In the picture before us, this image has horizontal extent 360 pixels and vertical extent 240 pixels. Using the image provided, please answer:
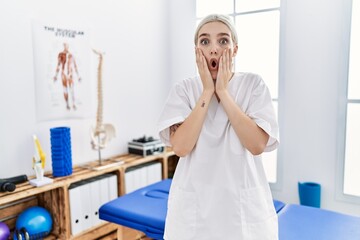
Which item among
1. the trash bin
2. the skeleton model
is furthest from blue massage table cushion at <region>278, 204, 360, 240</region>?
the skeleton model

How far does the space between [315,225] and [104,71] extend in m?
2.07

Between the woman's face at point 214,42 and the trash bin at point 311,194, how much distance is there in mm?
1971

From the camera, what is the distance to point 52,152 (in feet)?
7.63

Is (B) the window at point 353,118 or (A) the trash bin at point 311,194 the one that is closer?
(B) the window at point 353,118

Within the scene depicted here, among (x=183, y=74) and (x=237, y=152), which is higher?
(x=183, y=74)

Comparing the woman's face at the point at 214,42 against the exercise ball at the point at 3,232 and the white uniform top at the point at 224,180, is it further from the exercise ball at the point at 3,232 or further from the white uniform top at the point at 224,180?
the exercise ball at the point at 3,232

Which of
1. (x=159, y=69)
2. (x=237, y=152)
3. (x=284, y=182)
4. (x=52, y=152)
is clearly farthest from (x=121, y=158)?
(x=237, y=152)

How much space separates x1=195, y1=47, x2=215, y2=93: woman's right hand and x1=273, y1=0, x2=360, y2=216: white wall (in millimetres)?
1927

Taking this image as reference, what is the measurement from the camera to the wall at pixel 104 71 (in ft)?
7.27

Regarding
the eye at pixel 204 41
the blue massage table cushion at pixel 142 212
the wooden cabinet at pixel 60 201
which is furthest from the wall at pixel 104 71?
the eye at pixel 204 41

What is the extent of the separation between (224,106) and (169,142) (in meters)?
0.26

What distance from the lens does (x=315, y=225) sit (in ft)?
5.70

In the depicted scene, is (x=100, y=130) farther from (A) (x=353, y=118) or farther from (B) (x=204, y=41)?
(A) (x=353, y=118)

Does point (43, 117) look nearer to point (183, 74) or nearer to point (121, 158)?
point (121, 158)
